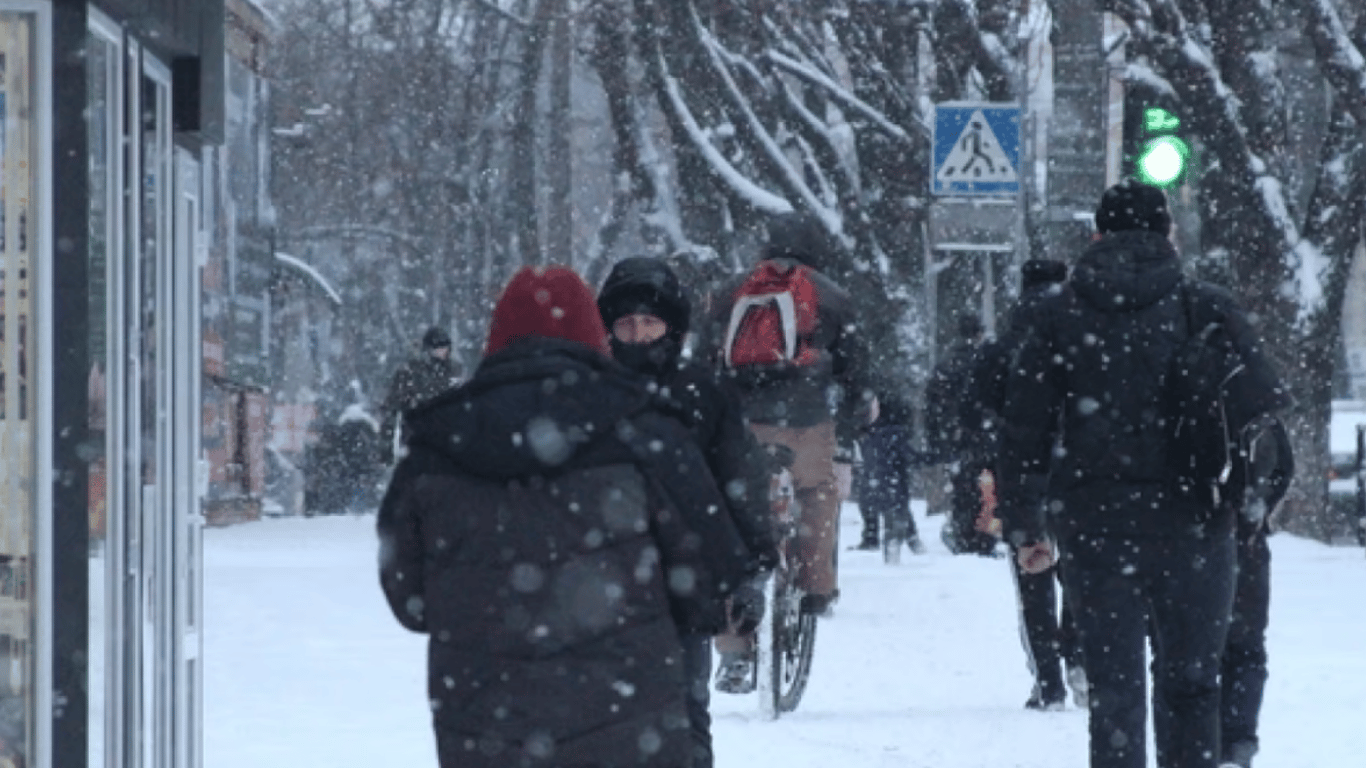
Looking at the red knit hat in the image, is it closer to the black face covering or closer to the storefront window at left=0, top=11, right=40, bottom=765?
the storefront window at left=0, top=11, right=40, bottom=765

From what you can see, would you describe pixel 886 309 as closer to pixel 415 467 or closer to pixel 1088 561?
pixel 1088 561

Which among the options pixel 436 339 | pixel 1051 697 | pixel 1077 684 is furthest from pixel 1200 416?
pixel 436 339

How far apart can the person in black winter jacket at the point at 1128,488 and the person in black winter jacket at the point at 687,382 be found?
24.9 inches

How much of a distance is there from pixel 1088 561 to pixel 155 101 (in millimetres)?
2465

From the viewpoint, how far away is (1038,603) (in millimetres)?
10766

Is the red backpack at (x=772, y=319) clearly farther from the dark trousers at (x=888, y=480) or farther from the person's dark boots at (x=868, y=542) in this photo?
the person's dark boots at (x=868, y=542)

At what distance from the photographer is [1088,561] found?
23.1 feet

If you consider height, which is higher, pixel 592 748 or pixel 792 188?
pixel 792 188

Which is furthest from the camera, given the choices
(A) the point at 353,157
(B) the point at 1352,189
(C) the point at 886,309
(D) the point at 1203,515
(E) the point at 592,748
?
(A) the point at 353,157

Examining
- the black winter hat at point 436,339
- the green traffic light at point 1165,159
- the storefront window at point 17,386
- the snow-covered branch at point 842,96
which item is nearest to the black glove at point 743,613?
the storefront window at point 17,386

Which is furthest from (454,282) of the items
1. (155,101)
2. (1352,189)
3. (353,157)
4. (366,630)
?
(155,101)

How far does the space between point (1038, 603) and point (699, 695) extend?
3.64 m

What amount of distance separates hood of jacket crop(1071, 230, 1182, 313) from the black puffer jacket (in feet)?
6.99

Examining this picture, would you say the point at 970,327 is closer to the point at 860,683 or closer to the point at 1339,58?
the point at 1339,58
